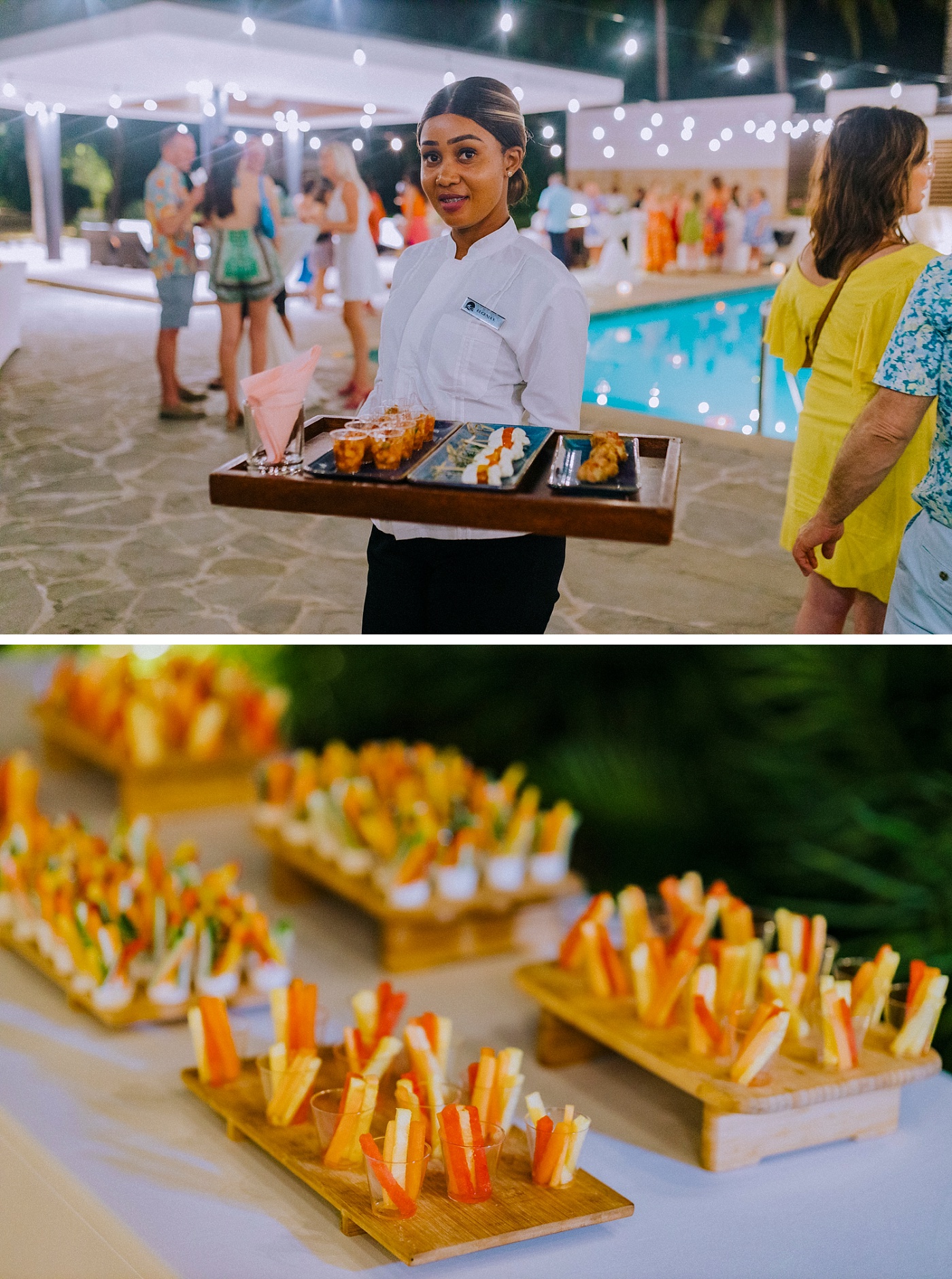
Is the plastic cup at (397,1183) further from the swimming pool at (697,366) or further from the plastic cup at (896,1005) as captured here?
the swimming pool at (697,366)

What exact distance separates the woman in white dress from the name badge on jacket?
11.4 feet

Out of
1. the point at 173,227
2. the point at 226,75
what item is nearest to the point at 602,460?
the point at 173,227

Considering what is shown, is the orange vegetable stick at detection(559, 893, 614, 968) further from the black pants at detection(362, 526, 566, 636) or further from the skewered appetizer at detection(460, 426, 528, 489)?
the skewered appetizer at detection(460, 426, 528, 489)

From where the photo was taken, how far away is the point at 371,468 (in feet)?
4.97

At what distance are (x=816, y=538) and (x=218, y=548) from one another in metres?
2.49

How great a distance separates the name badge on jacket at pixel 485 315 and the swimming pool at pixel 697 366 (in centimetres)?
401

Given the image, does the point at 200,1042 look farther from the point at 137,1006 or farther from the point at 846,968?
the point at 846,968

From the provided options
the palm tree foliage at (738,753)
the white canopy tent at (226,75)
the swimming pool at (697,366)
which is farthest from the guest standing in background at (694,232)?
the palm tree foliage at (738,753)

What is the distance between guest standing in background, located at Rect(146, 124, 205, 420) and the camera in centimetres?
500

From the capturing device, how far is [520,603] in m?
1.76

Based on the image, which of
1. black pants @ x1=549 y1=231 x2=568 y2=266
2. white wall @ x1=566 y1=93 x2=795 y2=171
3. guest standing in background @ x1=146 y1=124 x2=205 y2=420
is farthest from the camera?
black pants @ x1=549 y1=231 x2=568 y2=266

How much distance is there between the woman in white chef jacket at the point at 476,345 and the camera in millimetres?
1602

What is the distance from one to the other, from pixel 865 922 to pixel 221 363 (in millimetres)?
4286

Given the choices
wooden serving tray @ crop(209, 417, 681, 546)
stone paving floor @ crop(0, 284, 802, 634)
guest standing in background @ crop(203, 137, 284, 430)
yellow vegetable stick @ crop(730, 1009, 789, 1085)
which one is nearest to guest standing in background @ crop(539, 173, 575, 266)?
stone paving floor @ crop(0, 284, 802, 634)
